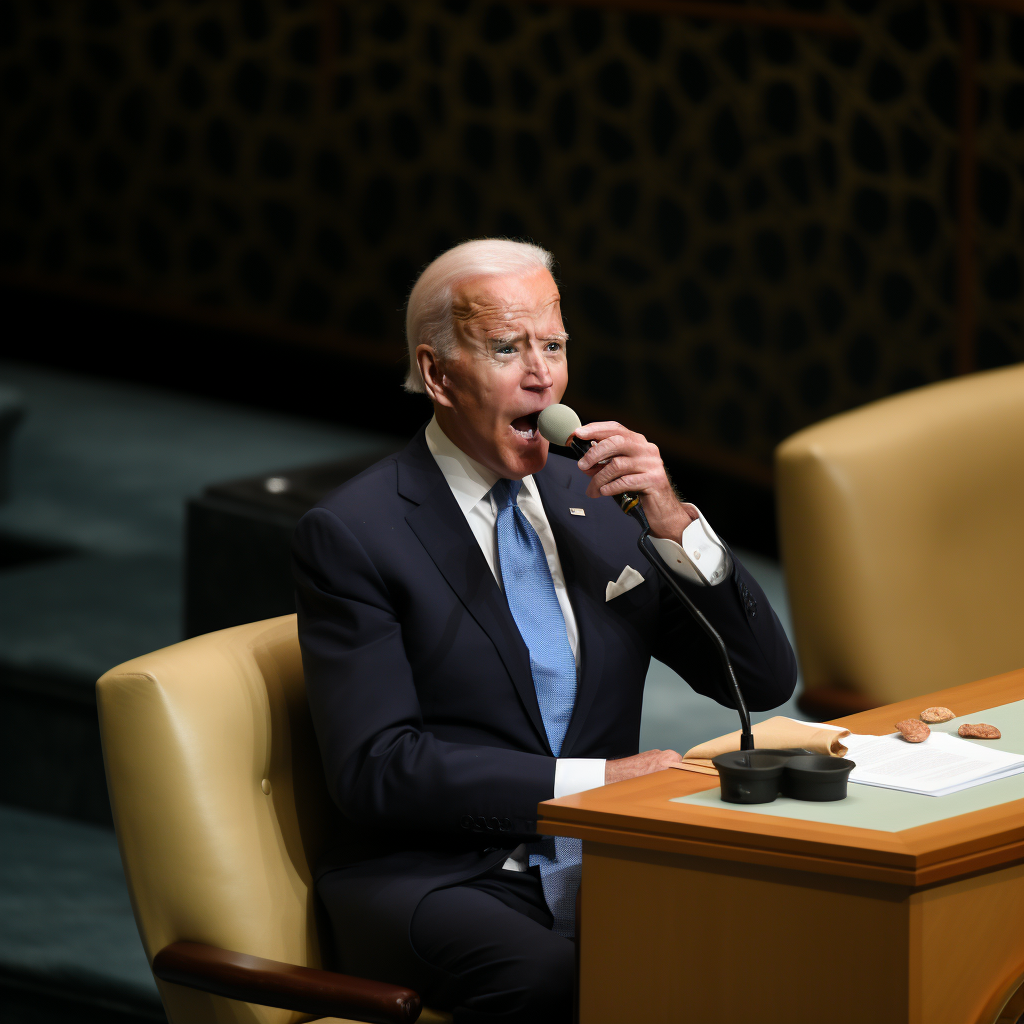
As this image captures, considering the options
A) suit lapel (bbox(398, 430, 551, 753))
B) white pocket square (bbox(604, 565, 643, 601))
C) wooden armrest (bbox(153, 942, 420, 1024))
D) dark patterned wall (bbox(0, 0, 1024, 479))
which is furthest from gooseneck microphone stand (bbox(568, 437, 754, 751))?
dark patterned wall (bbox(0, 0, 1024, 479))

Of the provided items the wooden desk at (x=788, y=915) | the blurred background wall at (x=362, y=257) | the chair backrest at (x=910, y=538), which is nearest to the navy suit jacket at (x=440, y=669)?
the wooden desk at (x=788, y=915)

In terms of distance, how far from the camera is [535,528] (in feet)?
7.46

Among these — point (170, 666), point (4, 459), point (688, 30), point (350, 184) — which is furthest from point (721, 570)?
point (350, 184)

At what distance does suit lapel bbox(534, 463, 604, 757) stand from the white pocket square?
1cm

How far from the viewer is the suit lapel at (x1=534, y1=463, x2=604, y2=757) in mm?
2182

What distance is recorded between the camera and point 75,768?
12.6 feet

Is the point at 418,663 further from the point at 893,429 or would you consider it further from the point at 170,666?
the point at 893,429

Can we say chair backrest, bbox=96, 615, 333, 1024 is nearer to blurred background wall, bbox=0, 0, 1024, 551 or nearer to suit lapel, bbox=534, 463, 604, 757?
suit lapel, bbox=534, 463, 604, 757

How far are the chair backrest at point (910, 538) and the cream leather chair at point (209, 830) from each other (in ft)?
3.60

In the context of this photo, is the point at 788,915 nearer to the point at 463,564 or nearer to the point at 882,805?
the point at 882,805

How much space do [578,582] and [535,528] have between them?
0.30ft

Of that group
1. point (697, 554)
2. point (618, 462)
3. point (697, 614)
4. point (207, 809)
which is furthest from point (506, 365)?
point (207, 809)

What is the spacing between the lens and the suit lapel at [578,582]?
2182 millimetres

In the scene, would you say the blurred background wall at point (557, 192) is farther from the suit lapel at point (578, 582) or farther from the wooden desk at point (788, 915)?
the wooden desk at point (788, 915)
